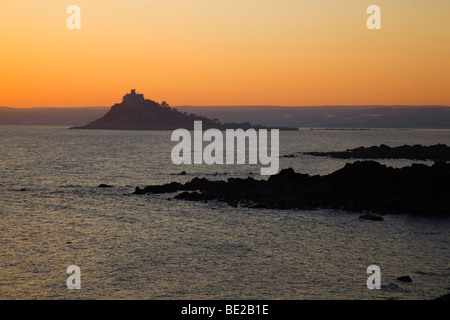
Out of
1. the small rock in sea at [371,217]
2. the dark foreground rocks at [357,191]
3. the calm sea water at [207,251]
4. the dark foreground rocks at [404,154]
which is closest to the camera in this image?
the calm sea water at [207,251]

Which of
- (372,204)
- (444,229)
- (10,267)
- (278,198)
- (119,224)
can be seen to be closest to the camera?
(10,267)

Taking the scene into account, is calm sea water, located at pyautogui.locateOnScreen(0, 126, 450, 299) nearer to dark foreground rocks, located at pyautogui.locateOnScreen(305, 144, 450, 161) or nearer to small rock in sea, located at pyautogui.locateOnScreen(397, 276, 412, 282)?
small rock in sea, located at pyautogui.locateOnScreen(397, 276, 412, 282)

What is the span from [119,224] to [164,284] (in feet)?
50.9

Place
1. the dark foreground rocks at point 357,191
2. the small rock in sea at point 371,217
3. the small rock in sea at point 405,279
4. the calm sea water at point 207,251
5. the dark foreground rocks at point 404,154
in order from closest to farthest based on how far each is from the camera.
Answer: the calm sea water at point 207,251 → the small rock in sea at point 405,279 → the small rock in sea at point 371,217 → the dark foreground rocks at point 357,191 → the dark foreground rocks at point 404,154

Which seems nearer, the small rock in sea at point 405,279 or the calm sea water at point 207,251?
the calm sea water at point 207,251

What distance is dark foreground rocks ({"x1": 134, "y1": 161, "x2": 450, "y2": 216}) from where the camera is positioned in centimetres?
4331

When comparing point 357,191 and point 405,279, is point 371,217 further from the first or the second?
point 405,279

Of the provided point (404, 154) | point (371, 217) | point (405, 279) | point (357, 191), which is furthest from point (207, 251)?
point (404, 154)

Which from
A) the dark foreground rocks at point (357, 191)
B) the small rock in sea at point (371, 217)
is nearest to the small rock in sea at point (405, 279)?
the small rock in sea at point (371, 217)

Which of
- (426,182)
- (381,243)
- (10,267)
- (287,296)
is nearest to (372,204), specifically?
(426,182)

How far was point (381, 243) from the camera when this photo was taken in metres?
31.7

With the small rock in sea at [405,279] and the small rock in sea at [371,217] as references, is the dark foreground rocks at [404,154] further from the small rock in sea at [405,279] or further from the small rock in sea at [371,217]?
the small rock in sea at [405,279]

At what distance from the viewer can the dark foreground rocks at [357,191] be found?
43.3m

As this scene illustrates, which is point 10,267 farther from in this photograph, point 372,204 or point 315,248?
point 372,204
